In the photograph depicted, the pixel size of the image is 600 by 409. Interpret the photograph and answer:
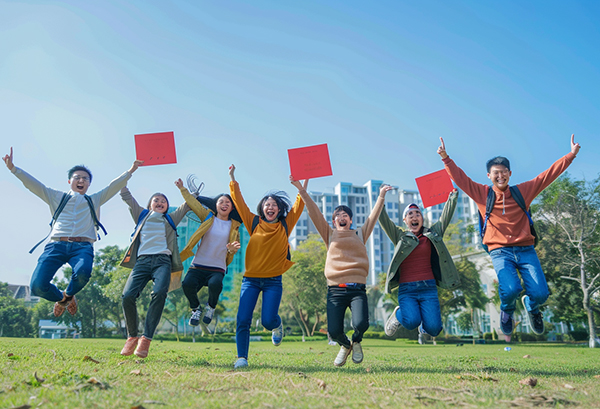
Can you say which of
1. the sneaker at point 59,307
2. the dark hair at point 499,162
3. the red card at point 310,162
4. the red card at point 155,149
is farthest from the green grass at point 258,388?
the red card at point 155,149

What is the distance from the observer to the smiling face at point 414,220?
7.33m

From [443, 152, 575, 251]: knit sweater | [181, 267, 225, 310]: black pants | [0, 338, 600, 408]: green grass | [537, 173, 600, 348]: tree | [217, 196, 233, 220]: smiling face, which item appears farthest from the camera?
[537, 173, 600, 348]: tree

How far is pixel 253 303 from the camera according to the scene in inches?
257

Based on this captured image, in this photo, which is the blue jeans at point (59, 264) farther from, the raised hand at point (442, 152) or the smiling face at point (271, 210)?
the raised hand at point (442, 152)

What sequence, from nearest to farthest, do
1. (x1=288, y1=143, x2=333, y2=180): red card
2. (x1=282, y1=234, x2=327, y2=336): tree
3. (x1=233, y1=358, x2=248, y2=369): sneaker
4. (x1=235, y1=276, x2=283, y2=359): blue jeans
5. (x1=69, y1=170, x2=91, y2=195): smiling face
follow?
1. (x1=233, y1=358, x2=248, y2=369): sneaker
2. (x1=235, y1=276, x2=283, y2=359): blue jeans
3. (x1=69, y1=170, x2=91, y2=195): smiling face
4. (x1=288, y1=143, x2=333, y2=180): red card
5. (x1=282, y1=234, x2=327, y2=336): tree

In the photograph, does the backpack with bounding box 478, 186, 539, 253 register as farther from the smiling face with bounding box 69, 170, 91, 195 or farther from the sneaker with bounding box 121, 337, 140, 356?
the smiling face with bounding box 69, 170, 91, 195

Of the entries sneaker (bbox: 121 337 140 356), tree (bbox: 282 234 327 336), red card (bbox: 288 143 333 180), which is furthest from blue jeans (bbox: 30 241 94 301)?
tree (bbox: 282 234 327 336)

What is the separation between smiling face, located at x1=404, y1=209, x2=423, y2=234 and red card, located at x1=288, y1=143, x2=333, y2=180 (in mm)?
1651

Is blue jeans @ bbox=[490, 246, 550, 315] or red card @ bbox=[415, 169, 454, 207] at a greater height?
red card @ bbox=[415, 169, 454, 207]

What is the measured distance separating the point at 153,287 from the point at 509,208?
19.2ft

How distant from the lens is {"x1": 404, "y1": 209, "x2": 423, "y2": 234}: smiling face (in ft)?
24.0

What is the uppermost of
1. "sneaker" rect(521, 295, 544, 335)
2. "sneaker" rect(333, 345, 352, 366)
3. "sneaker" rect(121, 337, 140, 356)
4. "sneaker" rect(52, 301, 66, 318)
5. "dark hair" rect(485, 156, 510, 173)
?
"dark hair" rect(485, 156, 510, 173)

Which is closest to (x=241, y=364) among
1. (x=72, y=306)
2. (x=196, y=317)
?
(x=196, y=317)

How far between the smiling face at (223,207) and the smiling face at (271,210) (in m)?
0.93
